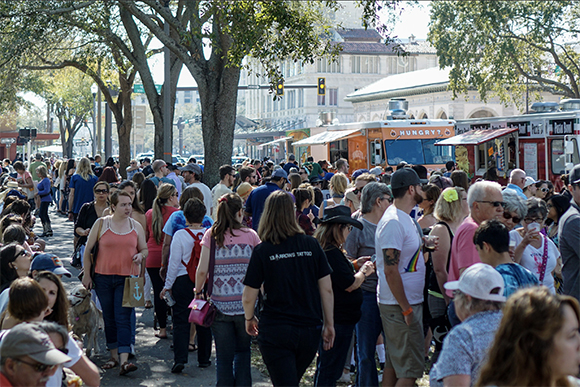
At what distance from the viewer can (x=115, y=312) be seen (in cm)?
730

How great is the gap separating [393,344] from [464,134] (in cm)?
1593

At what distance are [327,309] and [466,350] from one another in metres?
1.93

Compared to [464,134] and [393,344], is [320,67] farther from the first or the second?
[393,344]

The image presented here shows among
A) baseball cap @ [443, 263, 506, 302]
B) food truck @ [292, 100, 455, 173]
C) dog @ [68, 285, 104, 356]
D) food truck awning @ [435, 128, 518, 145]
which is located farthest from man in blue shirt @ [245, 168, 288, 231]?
food truck @ [292, 100, 455, 173]

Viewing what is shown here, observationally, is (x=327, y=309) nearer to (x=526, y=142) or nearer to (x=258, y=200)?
(x=258, y=200)

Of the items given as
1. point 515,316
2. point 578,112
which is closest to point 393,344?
point 515,316

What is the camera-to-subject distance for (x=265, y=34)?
14.4 m

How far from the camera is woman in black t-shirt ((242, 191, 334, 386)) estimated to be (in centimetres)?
490

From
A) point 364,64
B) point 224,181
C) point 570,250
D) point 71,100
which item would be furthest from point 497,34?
point 364,64

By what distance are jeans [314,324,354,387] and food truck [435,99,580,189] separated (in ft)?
40.3

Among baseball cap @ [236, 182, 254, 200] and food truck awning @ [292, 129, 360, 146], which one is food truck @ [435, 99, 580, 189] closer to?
food truck awning @ [292, 129, 360, 146]

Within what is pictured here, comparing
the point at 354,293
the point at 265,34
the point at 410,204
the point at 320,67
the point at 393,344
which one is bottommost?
the point at 393,344

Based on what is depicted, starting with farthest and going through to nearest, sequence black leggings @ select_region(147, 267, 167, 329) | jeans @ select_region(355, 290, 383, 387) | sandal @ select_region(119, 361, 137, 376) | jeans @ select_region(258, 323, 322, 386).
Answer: black leggings @ select_region(147, 267, 167, 329) → sandal @ select_region(119, 361, 137, 376) → jeans @ select_region(355, 290, 383, 387) → jeans @ select_region(258, 323, 322, 386)

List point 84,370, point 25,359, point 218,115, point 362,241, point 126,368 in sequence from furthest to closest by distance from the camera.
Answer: point 218,115, point 126,368, point 362,241, point 84,370, point 25,359
